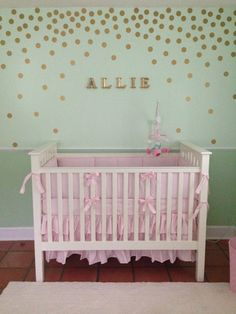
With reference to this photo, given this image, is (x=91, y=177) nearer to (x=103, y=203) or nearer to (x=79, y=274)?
(x=103, y=203)

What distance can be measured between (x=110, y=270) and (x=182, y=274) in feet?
1.72

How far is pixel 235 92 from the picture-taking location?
2.69 m

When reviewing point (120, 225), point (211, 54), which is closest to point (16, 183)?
point (120, 225)

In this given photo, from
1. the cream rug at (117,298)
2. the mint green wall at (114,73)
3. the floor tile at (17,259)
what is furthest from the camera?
the mint green wall at (114,73)

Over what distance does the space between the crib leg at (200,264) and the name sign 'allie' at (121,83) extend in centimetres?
142

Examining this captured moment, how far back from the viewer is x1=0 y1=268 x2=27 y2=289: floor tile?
6.93 feet

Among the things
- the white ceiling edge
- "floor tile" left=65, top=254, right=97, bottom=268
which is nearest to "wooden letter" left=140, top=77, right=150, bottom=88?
the white ceiling edge

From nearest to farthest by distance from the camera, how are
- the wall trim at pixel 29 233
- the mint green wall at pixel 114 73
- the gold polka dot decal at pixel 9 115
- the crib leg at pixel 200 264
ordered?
the crib leg at pixel 200 264, the mint green wall at pixel 114 73, the gold polka dot decal at pixel 9 115, the wall trim at pixel 29 233

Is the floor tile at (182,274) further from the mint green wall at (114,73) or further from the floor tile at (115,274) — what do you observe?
the mint green wall at (114,73)

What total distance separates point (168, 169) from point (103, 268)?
0.91m

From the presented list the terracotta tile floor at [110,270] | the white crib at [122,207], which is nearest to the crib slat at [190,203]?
the white crib at [122,207]

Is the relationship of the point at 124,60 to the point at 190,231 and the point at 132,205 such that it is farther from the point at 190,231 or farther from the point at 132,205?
the point at 190,231

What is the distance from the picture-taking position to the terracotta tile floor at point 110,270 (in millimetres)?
2164

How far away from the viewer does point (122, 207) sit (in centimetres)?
210
